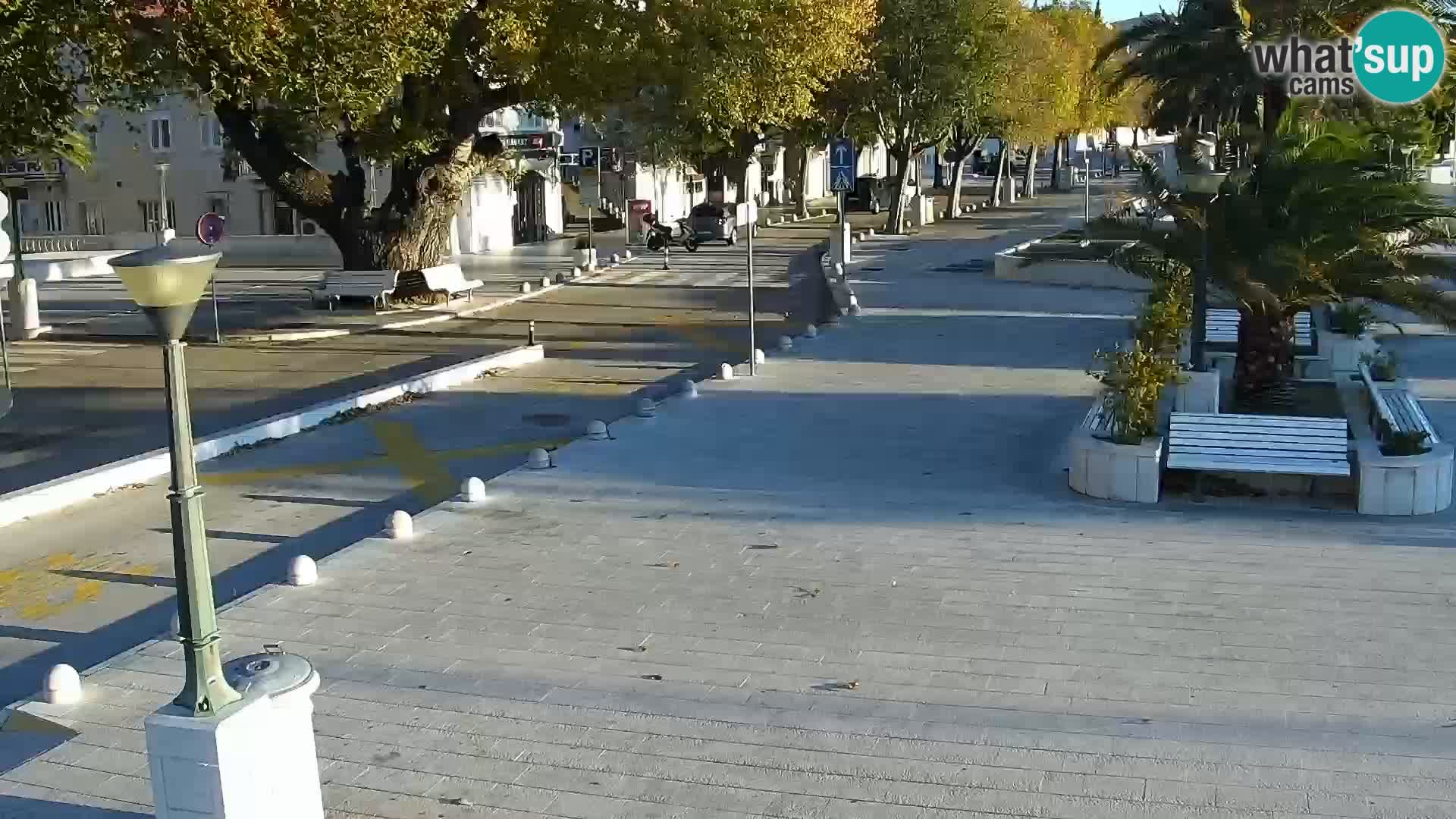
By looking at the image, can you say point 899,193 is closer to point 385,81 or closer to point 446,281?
point 446,281

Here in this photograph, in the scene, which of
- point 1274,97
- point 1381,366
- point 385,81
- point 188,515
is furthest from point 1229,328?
point 188,515

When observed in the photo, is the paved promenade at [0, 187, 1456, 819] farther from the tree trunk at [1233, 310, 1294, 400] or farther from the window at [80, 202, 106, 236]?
the window at [80, 202, 106, 236]

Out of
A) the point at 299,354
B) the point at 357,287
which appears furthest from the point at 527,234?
the point at 299,354

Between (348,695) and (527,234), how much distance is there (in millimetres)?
36851

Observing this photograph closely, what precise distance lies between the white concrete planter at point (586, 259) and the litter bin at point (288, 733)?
27257 millimetres

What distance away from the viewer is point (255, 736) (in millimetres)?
4938

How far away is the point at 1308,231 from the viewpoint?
11.1 meters

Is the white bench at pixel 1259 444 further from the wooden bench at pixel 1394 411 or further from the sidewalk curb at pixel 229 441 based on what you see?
the sidewalk curb at pixel 229 441

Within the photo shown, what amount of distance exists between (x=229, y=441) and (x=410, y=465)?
189cm

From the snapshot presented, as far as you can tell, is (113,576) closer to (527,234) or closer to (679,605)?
(679,605)

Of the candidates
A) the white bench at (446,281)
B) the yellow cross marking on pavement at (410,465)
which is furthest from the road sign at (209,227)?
the yellow cross marking on pavement at (410,465)

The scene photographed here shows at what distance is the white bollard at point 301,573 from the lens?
8.39 m

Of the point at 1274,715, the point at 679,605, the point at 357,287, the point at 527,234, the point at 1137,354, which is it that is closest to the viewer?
the point at 1274,715

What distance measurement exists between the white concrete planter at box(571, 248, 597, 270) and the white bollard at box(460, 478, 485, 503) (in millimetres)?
21937
